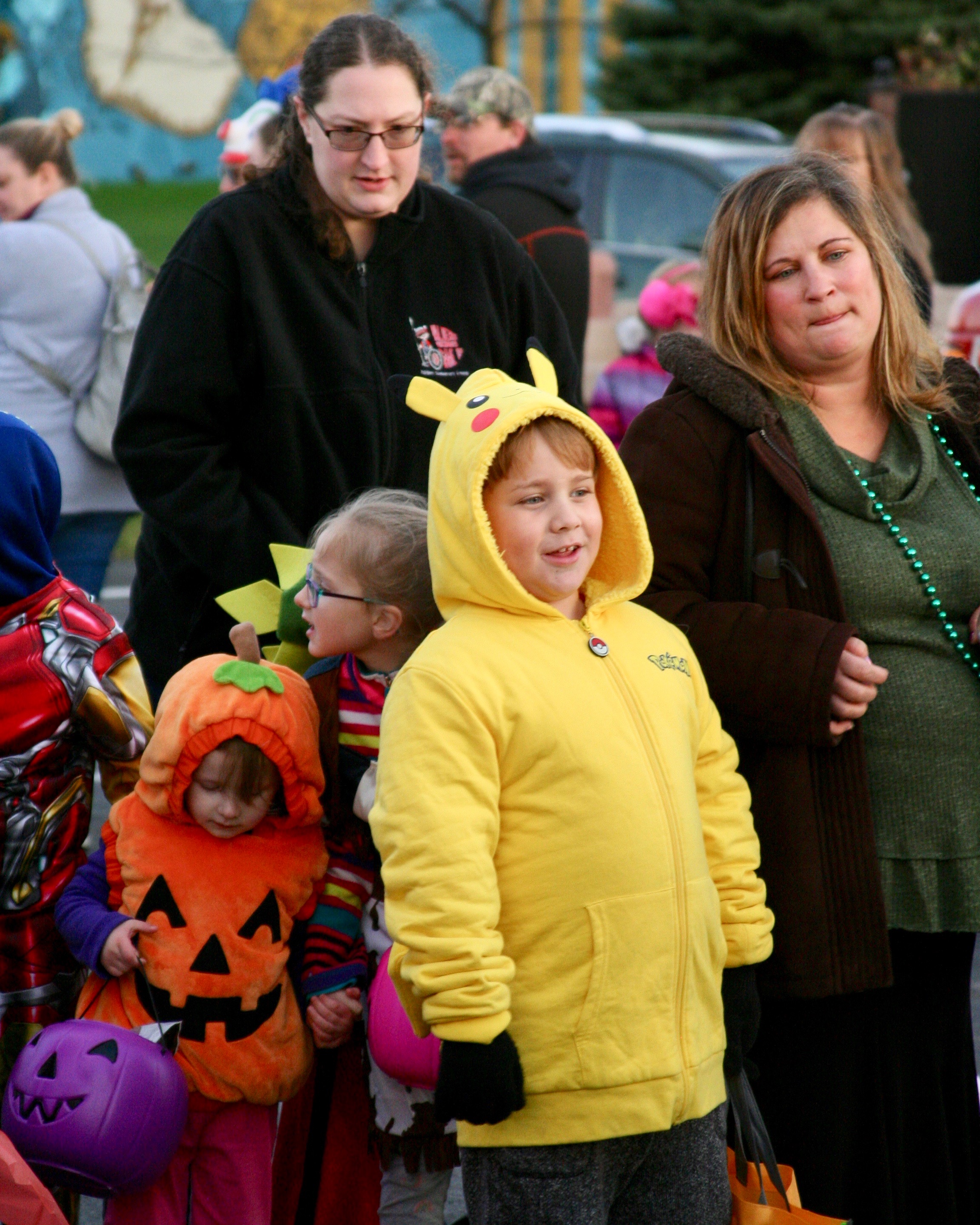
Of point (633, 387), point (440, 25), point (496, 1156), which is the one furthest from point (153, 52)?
point (496, 1156)

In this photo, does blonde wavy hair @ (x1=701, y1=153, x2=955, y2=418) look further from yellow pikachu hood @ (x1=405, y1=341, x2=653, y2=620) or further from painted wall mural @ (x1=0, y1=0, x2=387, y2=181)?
painted wall mural @ (x1=0, y1=0, x2=387, y2=181)

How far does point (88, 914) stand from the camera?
9.16ft

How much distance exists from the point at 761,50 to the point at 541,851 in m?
21.3

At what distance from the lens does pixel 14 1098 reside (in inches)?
104

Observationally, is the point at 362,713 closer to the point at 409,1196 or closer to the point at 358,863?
the point at 358,863

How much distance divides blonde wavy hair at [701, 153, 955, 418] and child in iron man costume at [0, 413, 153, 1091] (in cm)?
129

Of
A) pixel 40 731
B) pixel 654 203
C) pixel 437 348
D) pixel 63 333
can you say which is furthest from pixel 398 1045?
pixel 654 203

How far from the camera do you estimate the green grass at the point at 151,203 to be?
20.0 meters

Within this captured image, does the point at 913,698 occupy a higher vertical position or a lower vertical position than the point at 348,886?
higher

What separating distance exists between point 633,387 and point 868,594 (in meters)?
3.62

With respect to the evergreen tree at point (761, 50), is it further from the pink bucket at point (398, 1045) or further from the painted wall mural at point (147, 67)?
the pink bucket at point (398, 1045)

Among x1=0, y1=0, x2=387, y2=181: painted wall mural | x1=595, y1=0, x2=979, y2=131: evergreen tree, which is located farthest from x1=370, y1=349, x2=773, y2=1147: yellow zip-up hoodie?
x1=595, y1=0, x2=979, y2=131: evergreen tree

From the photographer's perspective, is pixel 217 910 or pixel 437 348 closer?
pixel 217 910

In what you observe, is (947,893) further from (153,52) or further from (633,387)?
(153,52)
